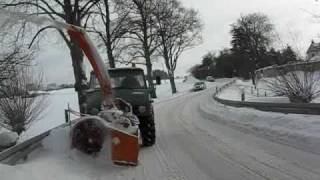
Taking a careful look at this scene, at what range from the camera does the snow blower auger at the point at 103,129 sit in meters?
10.8

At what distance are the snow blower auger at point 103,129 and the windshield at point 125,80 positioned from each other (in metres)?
3.11

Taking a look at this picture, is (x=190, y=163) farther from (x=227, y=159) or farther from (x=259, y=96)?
(x=259, y=96)

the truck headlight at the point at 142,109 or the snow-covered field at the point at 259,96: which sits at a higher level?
the truck headlight at the point at 142,109

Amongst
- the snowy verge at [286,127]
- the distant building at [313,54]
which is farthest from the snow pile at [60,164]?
the distant building at [313,54]

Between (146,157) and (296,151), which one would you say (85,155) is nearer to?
(146,157)

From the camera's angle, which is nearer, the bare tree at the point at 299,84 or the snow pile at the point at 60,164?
the snow pile at the point at 60,164

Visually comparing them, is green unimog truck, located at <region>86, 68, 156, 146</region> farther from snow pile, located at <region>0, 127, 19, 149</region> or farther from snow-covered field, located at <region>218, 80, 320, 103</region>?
snow-covered field, located at <region>218, 80, 320, 103</region>

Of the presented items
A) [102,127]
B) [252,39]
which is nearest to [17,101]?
[102,127]

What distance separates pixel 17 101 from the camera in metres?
22.4

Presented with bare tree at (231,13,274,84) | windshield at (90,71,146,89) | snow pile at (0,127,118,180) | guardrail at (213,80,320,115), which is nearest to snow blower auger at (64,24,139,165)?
snow pile at (0,127,118,180)

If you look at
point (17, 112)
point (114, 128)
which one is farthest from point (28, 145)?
point (17, 112)

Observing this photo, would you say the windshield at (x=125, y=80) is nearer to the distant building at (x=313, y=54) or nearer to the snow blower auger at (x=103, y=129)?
the snow blower auger at (x=103, y=129)

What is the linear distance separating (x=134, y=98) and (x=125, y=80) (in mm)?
1091

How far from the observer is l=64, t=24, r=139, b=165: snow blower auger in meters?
10.8
